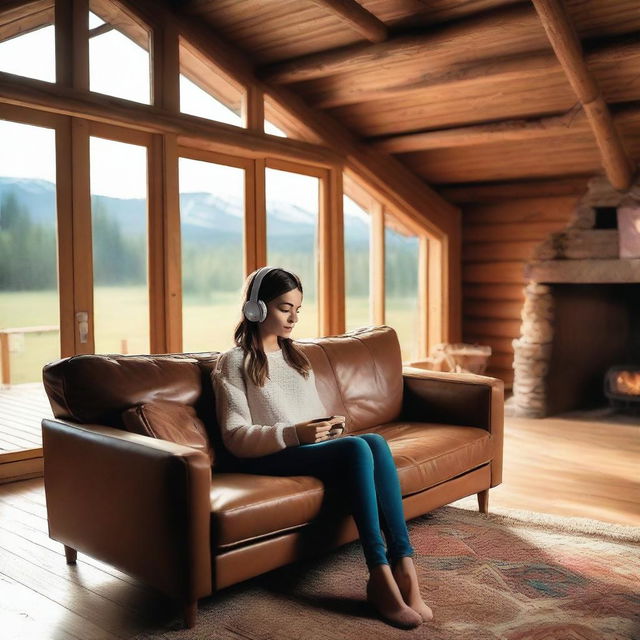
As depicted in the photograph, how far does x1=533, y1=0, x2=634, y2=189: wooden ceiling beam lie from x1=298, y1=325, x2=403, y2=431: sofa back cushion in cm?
200

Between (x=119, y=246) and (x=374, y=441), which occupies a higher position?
(x=119, y=246)

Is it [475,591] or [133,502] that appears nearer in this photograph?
[133,502]

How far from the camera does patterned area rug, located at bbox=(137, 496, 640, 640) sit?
98.7 inches

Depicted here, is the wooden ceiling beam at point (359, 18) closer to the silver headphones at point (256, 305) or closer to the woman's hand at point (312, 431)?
the silver headphones at point (256, 305)

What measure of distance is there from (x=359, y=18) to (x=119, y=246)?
2.18 m

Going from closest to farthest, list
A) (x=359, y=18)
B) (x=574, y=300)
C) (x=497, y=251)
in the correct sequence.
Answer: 1. (x=359, y=18)
2. (x=574, y=300)
3. (x=497, y=251)

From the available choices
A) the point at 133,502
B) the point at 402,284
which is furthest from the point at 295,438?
the point at 402,284

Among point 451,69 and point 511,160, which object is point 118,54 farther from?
point 511,160

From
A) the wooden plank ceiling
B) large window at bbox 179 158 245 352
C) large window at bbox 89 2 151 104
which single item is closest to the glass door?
large window at bbox 89 2 151 104

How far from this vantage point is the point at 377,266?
726 centimetres

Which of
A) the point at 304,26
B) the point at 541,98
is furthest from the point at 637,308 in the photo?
the point at 304,26

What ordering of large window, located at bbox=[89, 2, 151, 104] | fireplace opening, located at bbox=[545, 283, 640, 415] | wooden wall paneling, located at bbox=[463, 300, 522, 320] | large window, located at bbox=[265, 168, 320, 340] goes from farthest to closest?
1. wooden wall paneling, located at bbox=[463, 300, 522, 320]
2. fireplace opening, located at bbox=[545, 283, 640, 415]
3. large window, located at bbox=[265, 168, 320, 340]
4. large window, located at bbox=[89, 2, 151, 104]

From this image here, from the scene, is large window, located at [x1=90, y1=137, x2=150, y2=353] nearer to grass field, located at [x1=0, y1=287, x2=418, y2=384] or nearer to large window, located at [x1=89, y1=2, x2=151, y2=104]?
grass field, located at [x1=0, y1=287, x2=418, y2=384]

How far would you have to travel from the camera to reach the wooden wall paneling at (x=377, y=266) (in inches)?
284
